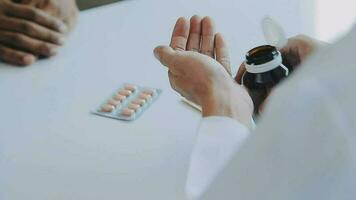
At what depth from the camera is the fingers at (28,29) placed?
1149 mm

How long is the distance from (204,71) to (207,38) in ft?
0.58

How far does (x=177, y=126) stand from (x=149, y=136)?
5cm

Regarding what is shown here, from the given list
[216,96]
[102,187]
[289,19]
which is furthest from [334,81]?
[289,19]

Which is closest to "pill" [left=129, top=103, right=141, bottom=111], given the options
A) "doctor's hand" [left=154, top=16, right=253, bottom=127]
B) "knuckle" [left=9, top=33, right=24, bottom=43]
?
"doctor's hand" [left=154, top=16, right=253, bottom=127]

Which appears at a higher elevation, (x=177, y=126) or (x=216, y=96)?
(x=216, y=96)

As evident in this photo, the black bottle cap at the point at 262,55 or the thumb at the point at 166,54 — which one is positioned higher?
the black bottle cap at the point at 262,55

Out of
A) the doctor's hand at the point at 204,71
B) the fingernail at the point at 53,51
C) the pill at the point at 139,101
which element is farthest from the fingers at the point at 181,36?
the fingernail at the point at 53,51

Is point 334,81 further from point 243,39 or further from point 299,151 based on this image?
point 243,39

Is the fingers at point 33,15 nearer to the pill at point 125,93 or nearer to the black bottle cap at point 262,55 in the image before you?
the pill at point 125,93

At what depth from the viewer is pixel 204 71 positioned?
79 centimetres

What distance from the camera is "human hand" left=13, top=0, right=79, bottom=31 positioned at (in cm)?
120

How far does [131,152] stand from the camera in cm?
86

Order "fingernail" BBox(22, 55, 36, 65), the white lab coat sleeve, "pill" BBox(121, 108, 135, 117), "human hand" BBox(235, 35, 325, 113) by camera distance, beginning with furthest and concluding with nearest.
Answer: "fingernail" BBox(22, 55, 36, 65) < "pill" BBox(121, 108, 135, 117) < "human hand" BBox(235, 35, 325, 113) < the white lab coat sleeve

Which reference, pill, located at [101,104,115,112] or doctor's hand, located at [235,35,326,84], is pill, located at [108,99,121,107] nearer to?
pill, located at [101,104,115,112]
